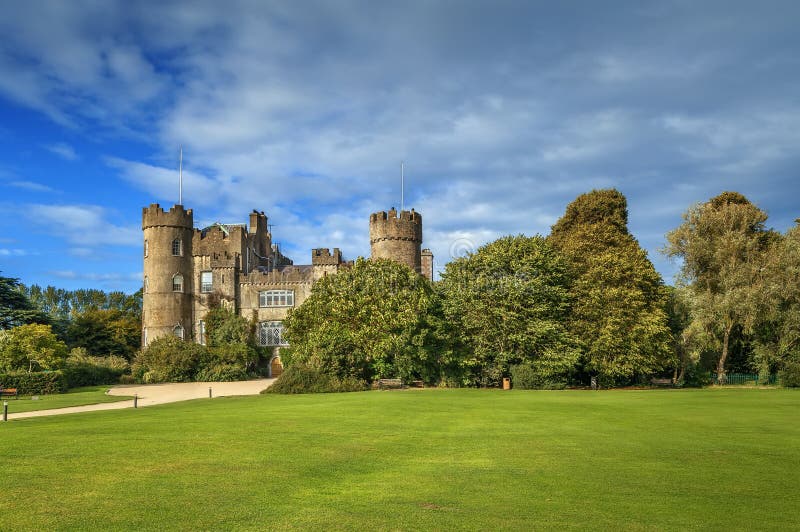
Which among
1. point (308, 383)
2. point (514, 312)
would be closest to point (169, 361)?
point (308, 383)

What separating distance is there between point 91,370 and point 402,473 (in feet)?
133

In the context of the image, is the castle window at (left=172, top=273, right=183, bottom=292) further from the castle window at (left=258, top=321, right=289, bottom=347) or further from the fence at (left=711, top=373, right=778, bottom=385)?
the fence at (left=711, top=373, right=778, bottom=385)

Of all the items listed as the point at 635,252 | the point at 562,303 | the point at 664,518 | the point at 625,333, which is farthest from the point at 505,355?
the point at 664,518

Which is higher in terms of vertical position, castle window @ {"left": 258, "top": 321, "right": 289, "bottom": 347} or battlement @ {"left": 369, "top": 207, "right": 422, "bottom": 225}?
battlement @ {"left": 369, "top": 207, "right": 422, "bottom": 225}

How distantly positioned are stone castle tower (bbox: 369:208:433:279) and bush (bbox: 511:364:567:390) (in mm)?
17601

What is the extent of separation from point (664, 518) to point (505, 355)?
94.9ft

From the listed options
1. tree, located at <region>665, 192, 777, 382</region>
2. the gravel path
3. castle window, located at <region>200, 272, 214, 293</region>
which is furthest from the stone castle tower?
tree, located at <region>665, 192, 777, 382</region>

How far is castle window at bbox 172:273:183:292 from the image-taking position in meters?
56.5

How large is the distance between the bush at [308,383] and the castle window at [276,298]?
842 inches

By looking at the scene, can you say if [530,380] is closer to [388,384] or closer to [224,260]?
[388,384]

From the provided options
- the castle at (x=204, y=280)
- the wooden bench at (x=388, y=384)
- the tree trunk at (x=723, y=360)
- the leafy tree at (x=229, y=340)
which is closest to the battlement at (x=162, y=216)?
the castle at (x=204, y=280)

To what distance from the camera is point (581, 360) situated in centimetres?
3953

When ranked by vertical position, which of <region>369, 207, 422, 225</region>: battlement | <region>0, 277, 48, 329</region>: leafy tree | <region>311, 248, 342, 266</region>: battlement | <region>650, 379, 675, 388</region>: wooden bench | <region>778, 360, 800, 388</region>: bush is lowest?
<region>650, 379, 675, 388</region>: wooden bench

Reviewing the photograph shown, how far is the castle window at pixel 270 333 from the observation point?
183 ft
